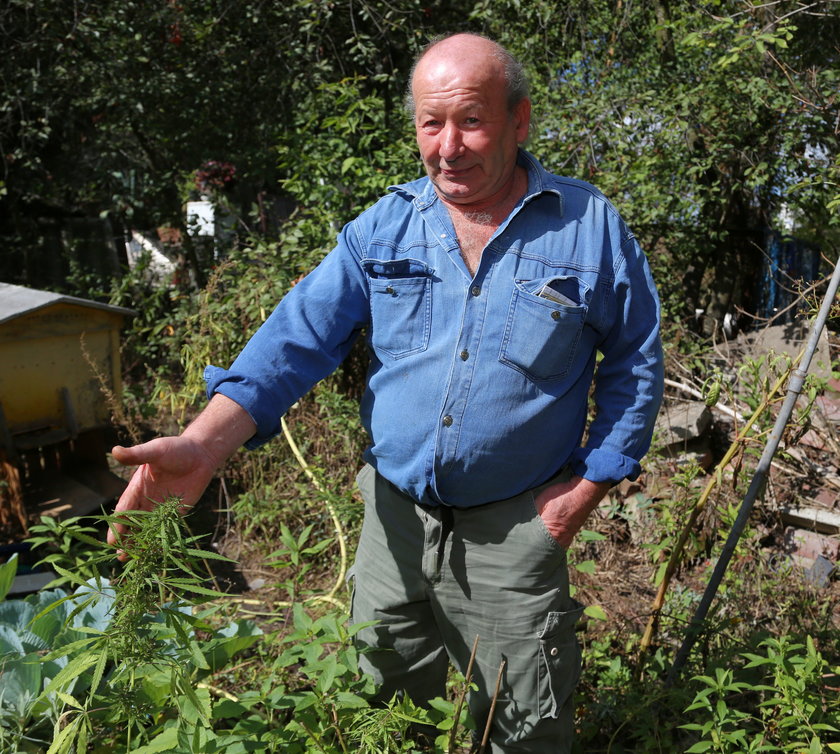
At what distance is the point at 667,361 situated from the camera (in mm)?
4855

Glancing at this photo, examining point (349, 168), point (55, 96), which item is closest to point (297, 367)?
point (349, 168)

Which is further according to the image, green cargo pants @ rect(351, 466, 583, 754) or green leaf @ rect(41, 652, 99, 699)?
green cargo pants @ rect(351, 466, 583, 754)

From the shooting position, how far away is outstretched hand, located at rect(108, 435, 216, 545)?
1713mm

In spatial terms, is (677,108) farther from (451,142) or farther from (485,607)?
(485,607)

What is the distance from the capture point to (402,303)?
6.88ft

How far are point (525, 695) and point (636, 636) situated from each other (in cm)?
106

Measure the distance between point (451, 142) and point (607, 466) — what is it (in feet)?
2.89

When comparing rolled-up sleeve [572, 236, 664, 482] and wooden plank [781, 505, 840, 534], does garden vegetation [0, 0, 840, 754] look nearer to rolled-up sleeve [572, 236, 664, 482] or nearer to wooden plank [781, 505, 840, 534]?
wooden plank [781, 505, 840, 534]

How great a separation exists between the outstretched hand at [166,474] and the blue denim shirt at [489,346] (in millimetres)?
231

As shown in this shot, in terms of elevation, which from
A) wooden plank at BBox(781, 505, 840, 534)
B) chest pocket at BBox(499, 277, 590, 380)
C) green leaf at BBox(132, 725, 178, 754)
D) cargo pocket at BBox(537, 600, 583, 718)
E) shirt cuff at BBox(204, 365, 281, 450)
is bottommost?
wooden plank at BBox(781, 505, 840, 534)

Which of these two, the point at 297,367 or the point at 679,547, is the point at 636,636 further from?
the point at 297,367

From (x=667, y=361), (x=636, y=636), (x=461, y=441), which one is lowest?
(x=636, y=636)

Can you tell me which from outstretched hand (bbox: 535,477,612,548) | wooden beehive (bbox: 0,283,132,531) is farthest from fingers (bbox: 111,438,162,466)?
wooden beehive (bbox: 0,283,132,531)

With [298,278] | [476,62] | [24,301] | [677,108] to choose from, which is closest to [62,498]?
[24,301]
